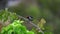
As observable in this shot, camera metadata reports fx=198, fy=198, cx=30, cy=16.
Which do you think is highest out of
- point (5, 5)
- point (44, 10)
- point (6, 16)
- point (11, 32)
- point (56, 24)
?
point (5, 5)

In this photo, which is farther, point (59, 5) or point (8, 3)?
point (8, 3)

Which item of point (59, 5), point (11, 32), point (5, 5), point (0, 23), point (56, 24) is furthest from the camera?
point (5, 5)

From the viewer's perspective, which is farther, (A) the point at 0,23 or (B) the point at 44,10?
(B) the point at 44,10

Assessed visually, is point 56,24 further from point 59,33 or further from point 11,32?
point 11,32

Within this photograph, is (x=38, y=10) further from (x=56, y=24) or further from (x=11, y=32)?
(x=11, y=32)

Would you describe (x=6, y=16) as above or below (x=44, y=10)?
below

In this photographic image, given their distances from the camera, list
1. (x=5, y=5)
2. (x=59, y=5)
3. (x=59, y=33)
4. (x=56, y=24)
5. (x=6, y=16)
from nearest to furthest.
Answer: (x=6, y=16) < (x=59, y=33) < (x=56, y=24) < (x=59, y=5) < (x=5, y=5)

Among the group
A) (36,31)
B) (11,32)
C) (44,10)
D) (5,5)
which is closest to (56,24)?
(44,10)

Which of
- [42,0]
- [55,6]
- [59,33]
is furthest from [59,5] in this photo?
[59,33]

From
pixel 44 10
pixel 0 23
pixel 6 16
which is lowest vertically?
pixel 0 23
